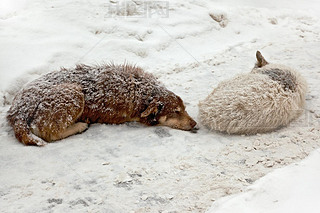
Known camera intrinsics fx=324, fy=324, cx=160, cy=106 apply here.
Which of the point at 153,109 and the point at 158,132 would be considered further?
the point at 153,109

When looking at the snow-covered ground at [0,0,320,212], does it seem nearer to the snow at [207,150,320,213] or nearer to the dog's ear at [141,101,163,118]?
the snow at [207,150,320,213]

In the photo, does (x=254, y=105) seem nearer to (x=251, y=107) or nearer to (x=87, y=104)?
(x=251, y=107)

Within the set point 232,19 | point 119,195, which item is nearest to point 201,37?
point 232,19

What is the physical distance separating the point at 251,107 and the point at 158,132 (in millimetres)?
1540

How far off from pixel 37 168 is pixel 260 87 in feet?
11.8

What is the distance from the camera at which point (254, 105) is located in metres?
5.12

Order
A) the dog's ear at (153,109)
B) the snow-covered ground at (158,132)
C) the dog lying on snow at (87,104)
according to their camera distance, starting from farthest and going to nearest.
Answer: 1. the dog's ear at (153,109)
2. the dog lying on snow at (87,104)
3. the snow-covered ground at (158,132)

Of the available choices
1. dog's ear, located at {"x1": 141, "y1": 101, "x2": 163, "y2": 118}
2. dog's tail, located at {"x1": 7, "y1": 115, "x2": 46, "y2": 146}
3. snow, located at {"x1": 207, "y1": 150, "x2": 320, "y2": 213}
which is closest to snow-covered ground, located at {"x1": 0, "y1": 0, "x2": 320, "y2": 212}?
snow, located at {"x1": 207, "y1": 150, "x2": 320, "y2": 213}

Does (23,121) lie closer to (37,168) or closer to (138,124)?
(37,168)

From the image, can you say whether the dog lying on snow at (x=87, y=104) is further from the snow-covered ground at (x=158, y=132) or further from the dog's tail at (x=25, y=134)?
the snow-covered ground at (x=158, y=132)

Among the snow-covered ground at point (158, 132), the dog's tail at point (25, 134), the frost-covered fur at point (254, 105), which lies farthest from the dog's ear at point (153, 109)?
the dog's tail at point (25, 134)

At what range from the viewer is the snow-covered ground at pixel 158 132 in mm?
3576

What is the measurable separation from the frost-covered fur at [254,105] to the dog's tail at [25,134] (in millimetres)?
2645

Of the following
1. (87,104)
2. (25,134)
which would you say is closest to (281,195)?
(87,104)
